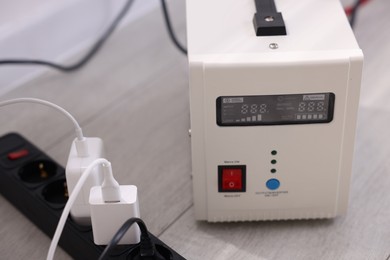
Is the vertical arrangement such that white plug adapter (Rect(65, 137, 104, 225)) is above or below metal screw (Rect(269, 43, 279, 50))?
below

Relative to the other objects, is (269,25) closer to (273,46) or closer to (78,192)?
(273,46)

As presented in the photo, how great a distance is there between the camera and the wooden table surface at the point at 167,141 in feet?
2.51

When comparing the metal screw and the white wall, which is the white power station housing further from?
the white wall

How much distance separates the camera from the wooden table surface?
765 millimetres

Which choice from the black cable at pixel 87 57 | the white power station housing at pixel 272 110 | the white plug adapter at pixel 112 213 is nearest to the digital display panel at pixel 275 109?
the white power station housing at pixel 272 110

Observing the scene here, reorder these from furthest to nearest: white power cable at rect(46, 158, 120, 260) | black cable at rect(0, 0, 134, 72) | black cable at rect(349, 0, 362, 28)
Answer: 1. black cable at rect(349, 0, 362, 28)
2. black cable at rect(0, 0, 134, 72)
3. white power cable at rect(46, 158, 120, 260)

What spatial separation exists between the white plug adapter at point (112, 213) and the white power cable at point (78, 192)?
0.01 m

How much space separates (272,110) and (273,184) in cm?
10

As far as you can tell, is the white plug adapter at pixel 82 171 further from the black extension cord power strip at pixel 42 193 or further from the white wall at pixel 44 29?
the white wall at pixel 44 29

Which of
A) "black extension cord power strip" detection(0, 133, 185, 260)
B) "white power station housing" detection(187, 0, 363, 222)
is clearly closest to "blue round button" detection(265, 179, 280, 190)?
"white power station housing" detection(187, 0, 363, 222)

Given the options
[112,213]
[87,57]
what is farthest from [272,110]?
[87,57]

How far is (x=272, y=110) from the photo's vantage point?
26.7 inches

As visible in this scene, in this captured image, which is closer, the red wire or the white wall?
the white wall

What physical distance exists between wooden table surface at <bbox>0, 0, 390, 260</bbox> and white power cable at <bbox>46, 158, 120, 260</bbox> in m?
0.15
